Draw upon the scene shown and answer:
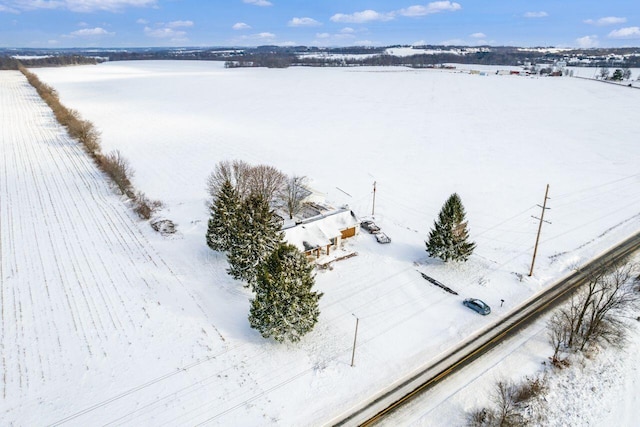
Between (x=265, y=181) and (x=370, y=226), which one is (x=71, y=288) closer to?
(x=265, y=181)

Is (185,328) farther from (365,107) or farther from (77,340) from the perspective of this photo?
(365,107)

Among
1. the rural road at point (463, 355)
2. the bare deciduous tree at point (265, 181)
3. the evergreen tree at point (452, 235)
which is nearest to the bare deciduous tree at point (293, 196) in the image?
the bare deciduous tree at point (265, 181)

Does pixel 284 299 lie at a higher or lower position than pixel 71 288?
higher

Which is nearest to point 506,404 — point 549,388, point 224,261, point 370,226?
point 549,388

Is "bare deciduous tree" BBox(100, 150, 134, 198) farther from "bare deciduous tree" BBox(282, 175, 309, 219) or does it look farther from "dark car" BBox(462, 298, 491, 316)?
"dark car" BBox(462, 298, 491, 316)

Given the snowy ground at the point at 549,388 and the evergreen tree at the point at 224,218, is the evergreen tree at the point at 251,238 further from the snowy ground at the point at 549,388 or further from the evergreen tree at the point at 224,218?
the snowy ground at the point at 549,388
